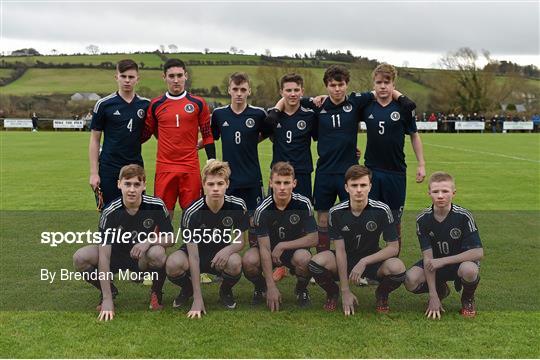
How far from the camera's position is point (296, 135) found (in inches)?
210

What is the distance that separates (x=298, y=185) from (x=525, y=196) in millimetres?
6816

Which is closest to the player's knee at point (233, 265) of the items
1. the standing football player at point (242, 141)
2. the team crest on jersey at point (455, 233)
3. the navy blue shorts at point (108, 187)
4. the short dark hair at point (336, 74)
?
the standing football player at point (242, 141)

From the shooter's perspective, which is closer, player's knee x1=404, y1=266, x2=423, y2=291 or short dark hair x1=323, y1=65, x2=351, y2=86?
player's knee x1=404, y1=266, x2=423, y2=291

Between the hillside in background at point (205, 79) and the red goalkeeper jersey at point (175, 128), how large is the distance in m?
39.8

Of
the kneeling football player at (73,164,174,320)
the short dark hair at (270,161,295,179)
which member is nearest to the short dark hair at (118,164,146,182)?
the kneeling football player at (73,164,174,320)

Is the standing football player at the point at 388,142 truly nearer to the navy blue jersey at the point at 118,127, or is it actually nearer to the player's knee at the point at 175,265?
the player's knee at the point at 175,265

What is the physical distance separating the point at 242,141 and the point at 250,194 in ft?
1.72

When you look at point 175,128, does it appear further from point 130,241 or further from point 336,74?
point 336,74

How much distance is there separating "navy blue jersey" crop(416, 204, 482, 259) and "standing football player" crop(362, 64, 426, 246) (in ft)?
2.63

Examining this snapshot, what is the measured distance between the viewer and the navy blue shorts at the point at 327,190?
5277 mm

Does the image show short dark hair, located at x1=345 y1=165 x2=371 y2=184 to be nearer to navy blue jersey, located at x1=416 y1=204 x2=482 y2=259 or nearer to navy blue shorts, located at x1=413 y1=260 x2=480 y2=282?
navy blue jersey, located at x1=416 y1=204 x2=482 y2=259

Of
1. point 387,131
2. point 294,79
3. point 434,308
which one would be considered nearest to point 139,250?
point 294,79

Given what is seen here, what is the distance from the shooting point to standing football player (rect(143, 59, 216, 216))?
5219 millimetres

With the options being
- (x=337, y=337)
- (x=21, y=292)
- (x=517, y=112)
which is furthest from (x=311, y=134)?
(x=517, y=112)
